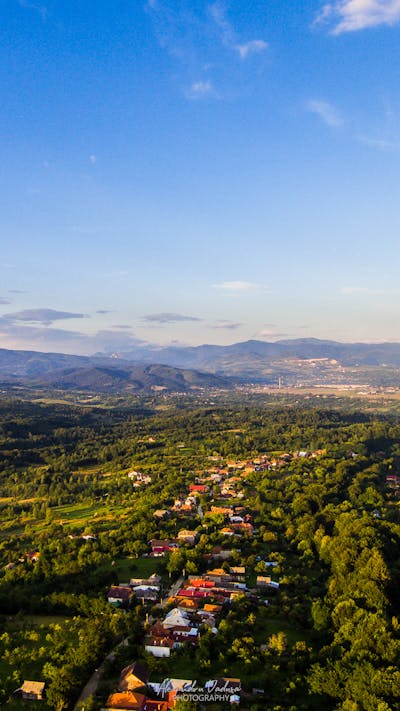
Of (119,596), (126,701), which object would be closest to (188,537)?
(119,596)

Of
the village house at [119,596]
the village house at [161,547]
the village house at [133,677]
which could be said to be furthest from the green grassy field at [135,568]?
the village house at [133,677]

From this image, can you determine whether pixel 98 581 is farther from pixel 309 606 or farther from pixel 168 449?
pixel 168 449

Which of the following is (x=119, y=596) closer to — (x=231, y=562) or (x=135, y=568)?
(x=135, y=568)

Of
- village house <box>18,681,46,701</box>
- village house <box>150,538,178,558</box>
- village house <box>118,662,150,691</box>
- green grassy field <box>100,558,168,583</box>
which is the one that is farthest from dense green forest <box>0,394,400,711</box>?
village house <box>150,538,178,558</box>

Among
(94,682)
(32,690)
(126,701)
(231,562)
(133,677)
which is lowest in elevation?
(231,562)

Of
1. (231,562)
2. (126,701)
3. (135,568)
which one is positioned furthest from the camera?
(231,562)

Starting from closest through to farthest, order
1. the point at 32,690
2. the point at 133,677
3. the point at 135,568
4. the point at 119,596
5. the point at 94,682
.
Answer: the point at 133,677 < the point at 32,690 < the point at 94,682 < the point at 119,596 < the point at 135,568

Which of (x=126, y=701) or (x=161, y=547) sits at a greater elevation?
(x=126, y=701)

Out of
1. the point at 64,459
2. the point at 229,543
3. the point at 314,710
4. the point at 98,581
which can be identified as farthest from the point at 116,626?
the point at 64,459
